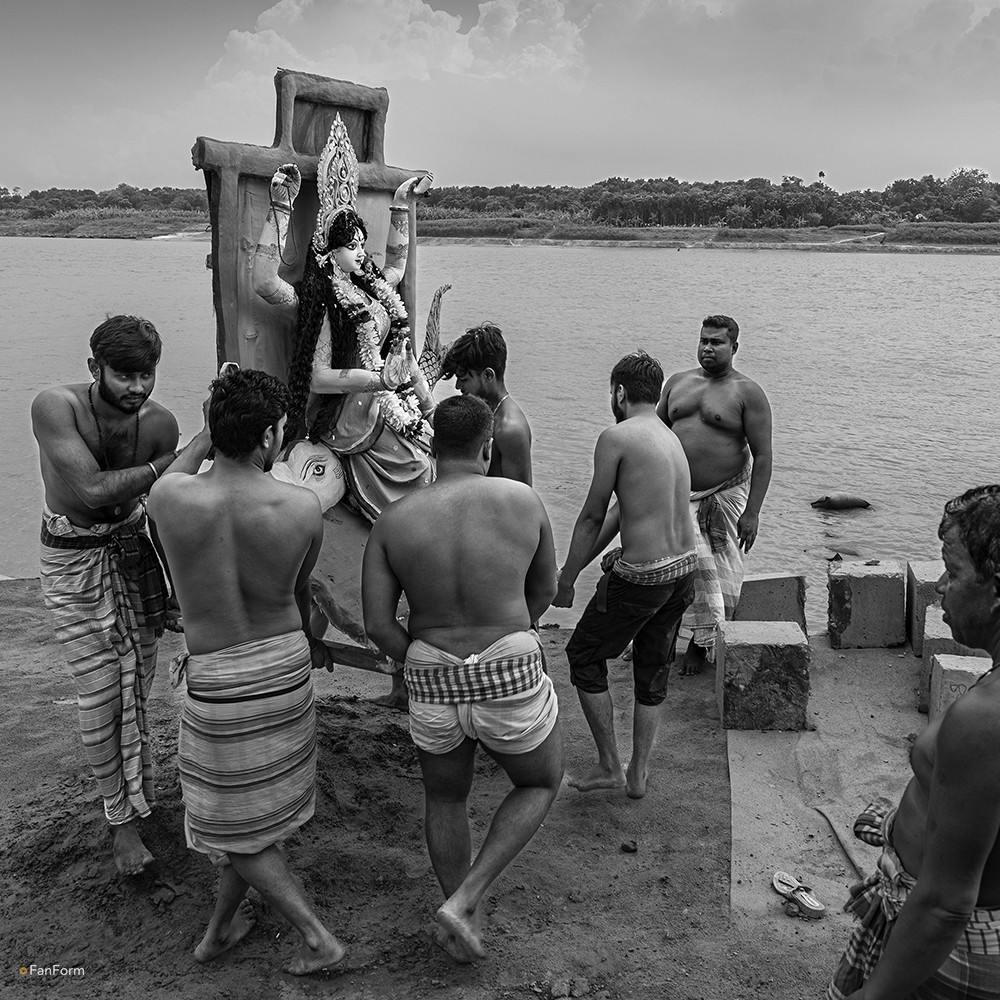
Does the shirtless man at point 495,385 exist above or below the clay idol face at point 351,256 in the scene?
below

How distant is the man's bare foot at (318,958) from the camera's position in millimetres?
3303

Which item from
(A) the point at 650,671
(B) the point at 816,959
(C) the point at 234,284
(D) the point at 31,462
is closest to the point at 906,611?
(A) the point at 650,671

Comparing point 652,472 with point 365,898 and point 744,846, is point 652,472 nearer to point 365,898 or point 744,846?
point 744,846

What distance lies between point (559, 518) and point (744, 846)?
21.3 feet

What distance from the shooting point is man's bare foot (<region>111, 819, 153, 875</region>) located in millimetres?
3824


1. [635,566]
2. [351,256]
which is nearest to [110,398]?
[351,256]

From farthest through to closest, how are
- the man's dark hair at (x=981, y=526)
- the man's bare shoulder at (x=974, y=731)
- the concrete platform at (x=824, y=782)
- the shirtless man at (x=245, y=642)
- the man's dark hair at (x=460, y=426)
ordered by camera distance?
the concrete platform at (x=824, y=782), the man's dark hair at (x=460, y=426), the shirtless man at (x=245, y=642), the man's dark hair at (x=981, y=526), the man's bare shoulder at (x=974, y=731)

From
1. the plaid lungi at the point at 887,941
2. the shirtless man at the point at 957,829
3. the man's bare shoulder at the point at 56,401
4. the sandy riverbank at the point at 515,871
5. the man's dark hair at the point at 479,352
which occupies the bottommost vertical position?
the sandy riverbank at the point at 515,871

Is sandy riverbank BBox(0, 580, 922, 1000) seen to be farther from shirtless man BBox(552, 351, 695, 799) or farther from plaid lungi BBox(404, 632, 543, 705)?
plaid lungi BBox(404, 632, 543, 705)

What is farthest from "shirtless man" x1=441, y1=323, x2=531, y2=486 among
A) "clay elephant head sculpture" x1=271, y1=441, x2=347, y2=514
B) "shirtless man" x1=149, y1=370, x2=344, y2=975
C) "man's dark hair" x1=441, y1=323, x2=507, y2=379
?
"shirtless man" x1=149, y1=370, x2=344, y2=975

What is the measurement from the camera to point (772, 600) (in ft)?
20.9

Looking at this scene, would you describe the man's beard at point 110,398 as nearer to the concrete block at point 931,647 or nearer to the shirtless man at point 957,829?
the shirtless man at point 957,829

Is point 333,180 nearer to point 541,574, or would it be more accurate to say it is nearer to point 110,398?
point 110,398

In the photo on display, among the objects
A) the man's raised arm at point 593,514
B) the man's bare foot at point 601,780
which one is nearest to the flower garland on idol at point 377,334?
the man's raised arm at point 593,514
